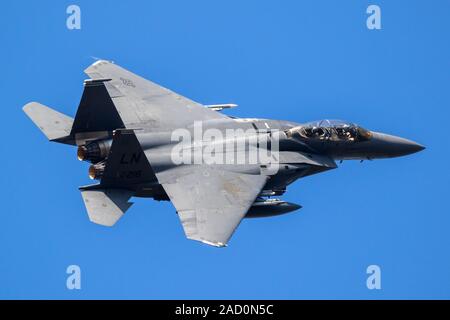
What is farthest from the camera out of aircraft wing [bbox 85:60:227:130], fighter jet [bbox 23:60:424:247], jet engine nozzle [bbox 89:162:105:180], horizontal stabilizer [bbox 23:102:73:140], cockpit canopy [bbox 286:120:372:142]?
aircraft wing [bbox 85:60:227:130]

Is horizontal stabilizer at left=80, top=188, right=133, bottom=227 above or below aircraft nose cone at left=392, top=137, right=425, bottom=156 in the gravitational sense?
below

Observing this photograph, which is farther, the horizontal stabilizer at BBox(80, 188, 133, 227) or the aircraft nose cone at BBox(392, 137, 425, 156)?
the aircraft nose cone at BBox(392, 137, 425, 156)

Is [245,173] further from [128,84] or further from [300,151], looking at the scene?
[128,84]

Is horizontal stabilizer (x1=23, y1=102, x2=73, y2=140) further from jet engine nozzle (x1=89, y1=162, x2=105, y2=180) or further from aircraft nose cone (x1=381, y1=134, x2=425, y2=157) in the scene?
Answer: aircraft nose cone (x1=381, y1=134, x2=425, y2=157)

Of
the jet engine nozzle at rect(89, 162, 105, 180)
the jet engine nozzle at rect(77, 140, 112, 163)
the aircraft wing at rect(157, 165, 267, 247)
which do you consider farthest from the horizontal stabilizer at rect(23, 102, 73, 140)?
the aircraft wing at rect(157, 165, 267, 247)

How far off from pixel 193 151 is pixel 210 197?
179 cm

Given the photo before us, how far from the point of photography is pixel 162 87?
126 ft

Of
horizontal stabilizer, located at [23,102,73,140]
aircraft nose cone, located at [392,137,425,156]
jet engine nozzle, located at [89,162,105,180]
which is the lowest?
jet engine nozzle, located at [89,162,105,180]

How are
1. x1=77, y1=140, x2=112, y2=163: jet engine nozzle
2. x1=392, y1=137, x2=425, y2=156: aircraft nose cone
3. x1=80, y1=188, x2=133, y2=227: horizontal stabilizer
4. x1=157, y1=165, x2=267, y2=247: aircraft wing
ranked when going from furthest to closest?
x1=392, y1=137, x2=425, y2=156: aircraft nose cone → x1=77, y1=140, x2=112, y2=163: jet engine nozzle → x1=80, y1=188, x2=133, y2=227: horizontal stabilizer → x1=157, y1=165, x2=267, y2=247: aircraft wing

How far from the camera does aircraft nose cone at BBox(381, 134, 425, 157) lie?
3666cm

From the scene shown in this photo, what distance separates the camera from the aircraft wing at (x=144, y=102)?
3656cm

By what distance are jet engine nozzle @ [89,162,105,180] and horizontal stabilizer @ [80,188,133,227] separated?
46 cm

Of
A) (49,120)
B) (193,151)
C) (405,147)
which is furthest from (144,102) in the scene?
(405,147)

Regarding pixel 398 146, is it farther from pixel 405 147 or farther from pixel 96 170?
pixel 96 170
